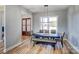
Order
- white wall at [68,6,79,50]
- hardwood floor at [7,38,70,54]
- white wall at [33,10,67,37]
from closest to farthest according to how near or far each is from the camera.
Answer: hardwood floor at [7,38,70,54] → white wall at [68,6,79,50] → white wall at [33,10,67,37]

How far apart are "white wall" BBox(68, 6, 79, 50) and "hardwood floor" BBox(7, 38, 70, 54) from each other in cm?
36

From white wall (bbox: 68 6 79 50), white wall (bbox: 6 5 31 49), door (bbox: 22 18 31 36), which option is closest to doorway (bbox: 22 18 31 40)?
door (bbox: 22 18 31 36)

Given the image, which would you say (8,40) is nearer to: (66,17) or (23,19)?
(23,19)

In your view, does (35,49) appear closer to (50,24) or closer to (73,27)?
(50,24)

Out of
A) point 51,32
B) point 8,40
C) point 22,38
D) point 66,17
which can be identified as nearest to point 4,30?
point 8,40

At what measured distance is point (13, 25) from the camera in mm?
3221

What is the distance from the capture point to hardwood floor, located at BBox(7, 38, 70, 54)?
9.73 feet

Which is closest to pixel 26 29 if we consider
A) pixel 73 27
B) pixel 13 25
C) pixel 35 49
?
pixel 13 25

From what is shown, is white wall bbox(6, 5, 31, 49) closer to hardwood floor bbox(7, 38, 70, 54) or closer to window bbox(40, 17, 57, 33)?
hardwood floor bbox(7, 38, 70, 54)

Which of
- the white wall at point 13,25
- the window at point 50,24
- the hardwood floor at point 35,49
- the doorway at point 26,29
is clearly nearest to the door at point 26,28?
the doorway at point 26,29

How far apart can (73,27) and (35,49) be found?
1.48 meters

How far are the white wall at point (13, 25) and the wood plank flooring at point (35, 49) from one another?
246 mm
